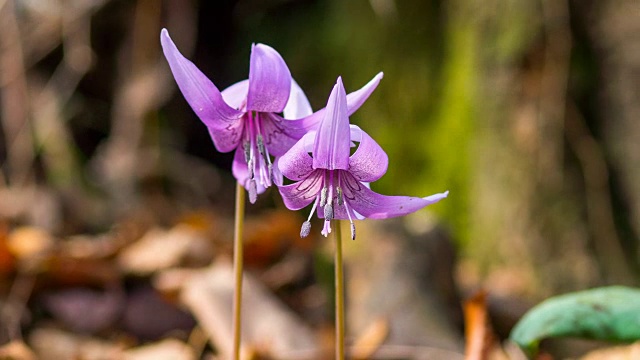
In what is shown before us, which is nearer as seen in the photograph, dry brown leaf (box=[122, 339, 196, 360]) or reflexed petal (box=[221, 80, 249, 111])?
reflexed petal (box=[221, 80, 249, 111])

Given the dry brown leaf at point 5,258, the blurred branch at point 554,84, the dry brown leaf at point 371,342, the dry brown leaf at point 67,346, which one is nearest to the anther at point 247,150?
the dry brown leaf at point 371,342

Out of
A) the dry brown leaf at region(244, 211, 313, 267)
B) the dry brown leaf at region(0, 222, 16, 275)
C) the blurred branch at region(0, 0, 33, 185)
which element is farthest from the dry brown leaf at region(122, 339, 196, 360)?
the blurred branch at region(0, 0, 33, 185)

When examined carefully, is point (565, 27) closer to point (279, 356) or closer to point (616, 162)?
point (616, 162)

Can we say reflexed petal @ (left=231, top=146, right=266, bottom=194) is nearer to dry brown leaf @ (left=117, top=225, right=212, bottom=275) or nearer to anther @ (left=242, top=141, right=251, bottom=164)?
anther @ (left=242, top=141, right=251, bottom=164)

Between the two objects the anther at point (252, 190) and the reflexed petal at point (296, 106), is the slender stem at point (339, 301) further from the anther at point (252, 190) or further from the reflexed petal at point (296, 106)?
the reflexed petal at point (296, 106)

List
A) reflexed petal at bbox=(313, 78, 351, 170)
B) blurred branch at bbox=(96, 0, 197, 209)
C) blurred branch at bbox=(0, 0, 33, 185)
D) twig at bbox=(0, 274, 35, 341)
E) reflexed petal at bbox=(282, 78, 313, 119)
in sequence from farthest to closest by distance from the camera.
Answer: blurred branch at bbox=(96, 0, 197, 209), blurred branch at bbox=(0, 0, 33, 185), twig at bbox=(0, 274, 35, 341), reflexed petal at bbox=(282, 78, 313, 119), reflexed petal at bbox=(313, 78, 351, 170)

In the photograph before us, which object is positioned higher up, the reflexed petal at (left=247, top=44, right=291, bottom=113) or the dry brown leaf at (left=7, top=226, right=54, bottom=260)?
the dry brown leaf at (left=7, top=226, right=54, bottom=260)

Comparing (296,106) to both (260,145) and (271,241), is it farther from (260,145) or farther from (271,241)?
(271,241)
